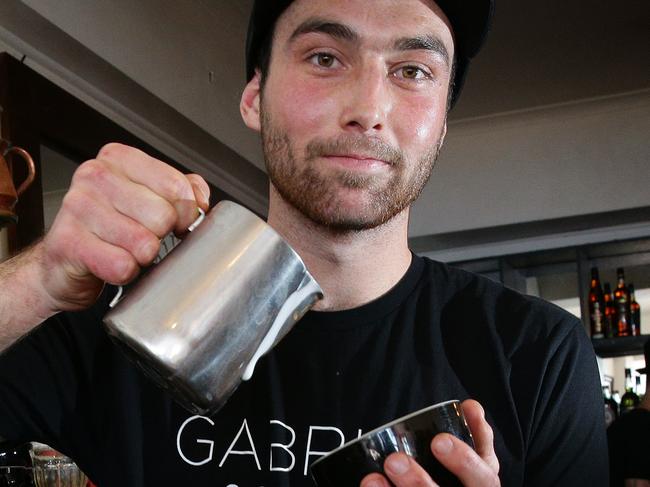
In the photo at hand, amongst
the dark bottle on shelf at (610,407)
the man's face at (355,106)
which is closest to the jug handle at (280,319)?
the man's face at (355,106)

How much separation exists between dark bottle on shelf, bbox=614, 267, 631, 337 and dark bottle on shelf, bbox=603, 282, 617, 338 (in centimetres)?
2

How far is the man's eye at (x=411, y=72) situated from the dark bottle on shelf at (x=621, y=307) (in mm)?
3334

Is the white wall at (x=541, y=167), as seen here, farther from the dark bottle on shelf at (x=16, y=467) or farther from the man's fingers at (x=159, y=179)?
the man's fingers at (x=159, y=179)

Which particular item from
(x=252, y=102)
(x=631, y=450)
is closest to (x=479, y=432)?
(x=252, y=102)

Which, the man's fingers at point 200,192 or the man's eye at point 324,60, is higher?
the man's eye at point 324,60

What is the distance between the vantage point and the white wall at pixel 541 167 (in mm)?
4156

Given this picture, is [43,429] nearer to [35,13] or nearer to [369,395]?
[369,395]

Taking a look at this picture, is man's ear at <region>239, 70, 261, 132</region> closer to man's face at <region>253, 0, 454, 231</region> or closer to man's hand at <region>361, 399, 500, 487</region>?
man's face at <region>253, 0, 454, 231</region>

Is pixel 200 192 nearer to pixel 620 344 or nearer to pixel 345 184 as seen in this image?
pixel 345 184

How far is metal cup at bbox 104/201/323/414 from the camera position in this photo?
2.21 feet

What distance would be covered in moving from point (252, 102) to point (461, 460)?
692 mm

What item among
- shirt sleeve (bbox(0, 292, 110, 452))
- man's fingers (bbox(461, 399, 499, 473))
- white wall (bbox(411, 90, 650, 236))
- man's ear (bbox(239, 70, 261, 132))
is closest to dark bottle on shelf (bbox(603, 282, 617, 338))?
white wall (bbox(411, 90, 650, 236))

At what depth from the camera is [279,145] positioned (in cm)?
107

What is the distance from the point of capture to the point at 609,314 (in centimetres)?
423
